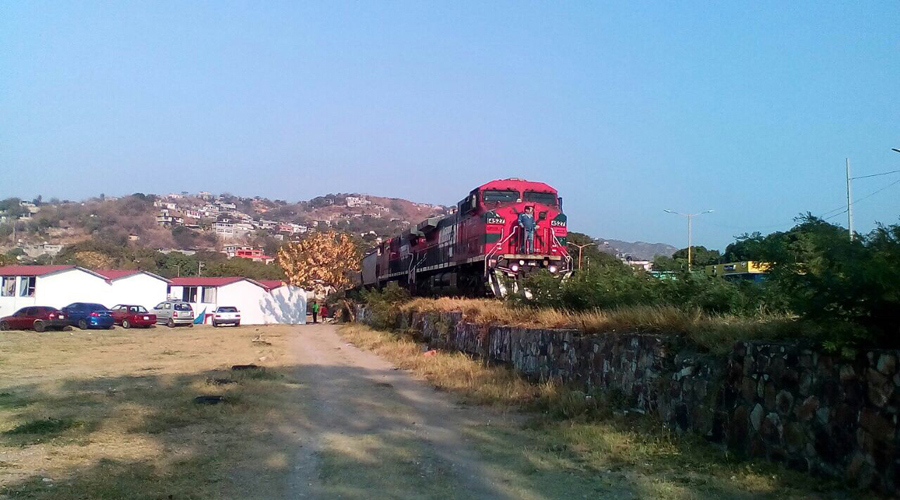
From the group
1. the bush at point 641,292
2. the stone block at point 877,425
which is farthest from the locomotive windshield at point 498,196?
the stone block at point 877,425

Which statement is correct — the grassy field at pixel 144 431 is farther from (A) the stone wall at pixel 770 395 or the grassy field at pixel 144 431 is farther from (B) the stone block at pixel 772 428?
(B) the stone block at pixel 772 428

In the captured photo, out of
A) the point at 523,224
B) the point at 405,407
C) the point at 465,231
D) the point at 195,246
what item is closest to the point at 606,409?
the point at 405,407

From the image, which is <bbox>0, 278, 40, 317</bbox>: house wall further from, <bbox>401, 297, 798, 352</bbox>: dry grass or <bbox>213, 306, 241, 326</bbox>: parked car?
<bbox>401, 297, 798, 352</bbox>: dry grass

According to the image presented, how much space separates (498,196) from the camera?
2225 centimetres

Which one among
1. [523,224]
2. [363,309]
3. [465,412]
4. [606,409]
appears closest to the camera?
[606,409]

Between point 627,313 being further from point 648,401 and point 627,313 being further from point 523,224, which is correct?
point 523,224

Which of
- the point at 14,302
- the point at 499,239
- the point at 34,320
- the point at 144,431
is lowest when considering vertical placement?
the point at 144,431

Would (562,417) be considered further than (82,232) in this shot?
No

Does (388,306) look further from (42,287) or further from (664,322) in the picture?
(42,287)

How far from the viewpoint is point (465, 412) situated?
10367 mm

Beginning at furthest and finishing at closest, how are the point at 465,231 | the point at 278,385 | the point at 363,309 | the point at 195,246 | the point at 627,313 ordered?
1. the point at 195,246
2. the point at 363,309
3. the point at 465,231
4. the point at 278,385
5. the point at 627,313

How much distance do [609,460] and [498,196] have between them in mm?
15769

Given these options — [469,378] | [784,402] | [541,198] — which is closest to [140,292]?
[541,198]

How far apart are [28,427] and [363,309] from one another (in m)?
29.9
